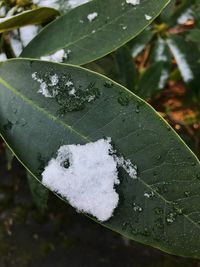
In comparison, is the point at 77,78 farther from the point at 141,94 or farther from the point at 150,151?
the point at 141,94

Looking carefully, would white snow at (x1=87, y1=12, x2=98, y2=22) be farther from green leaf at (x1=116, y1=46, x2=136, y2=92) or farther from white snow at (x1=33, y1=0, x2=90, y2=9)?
green leaf at (x1=116, y1=46, x2=136, y2=92)

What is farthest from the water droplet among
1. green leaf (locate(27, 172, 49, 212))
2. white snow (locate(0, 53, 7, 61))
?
green leaf (locate(27, 172, 49, 212))

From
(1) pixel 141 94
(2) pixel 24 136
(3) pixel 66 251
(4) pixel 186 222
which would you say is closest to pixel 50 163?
(2) pixel 24 136

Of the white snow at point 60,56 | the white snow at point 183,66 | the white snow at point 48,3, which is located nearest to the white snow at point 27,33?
the white snow at point 48,3

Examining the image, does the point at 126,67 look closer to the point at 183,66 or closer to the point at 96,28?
the point at 183,66

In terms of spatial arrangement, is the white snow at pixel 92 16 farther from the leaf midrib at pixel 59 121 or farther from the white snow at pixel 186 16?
the white snow at pixel 186 16

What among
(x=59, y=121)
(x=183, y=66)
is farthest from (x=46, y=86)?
(x=183, y=66)
